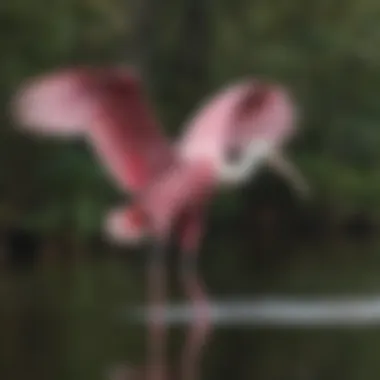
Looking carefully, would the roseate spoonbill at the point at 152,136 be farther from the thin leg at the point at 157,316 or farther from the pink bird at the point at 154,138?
the thin leg at the point at 157,316

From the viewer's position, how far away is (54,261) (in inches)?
135

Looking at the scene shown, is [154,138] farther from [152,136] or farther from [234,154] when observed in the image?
[234,154]

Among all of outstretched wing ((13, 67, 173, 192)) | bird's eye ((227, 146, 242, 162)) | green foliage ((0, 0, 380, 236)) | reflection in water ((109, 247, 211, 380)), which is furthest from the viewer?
green foliage ((0, 0, 380, 236))

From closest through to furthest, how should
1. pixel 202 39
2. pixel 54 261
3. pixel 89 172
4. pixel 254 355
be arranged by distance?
pixel 254 355
pixel 54 261
pixel 89 172
pixel 202 39

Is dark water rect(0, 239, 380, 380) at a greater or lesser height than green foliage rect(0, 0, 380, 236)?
lesser

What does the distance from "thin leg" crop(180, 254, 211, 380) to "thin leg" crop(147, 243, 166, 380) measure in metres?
0.03

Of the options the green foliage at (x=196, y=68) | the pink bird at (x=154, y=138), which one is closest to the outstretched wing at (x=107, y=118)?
the pink bird at (x=154, y=138)

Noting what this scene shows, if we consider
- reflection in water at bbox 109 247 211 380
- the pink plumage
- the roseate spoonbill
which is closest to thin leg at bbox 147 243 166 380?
reflection in water at bbox 109 247 211 380

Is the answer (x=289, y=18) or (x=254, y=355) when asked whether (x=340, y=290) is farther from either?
(x=289, y=18)

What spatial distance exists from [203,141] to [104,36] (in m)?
2.68

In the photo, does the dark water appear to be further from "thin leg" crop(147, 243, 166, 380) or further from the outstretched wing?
the outstretched wing

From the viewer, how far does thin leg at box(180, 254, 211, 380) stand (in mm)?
1810

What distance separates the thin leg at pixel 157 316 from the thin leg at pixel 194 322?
3 cm

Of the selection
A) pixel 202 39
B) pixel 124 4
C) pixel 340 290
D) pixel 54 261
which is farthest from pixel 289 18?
pixel 340 290
